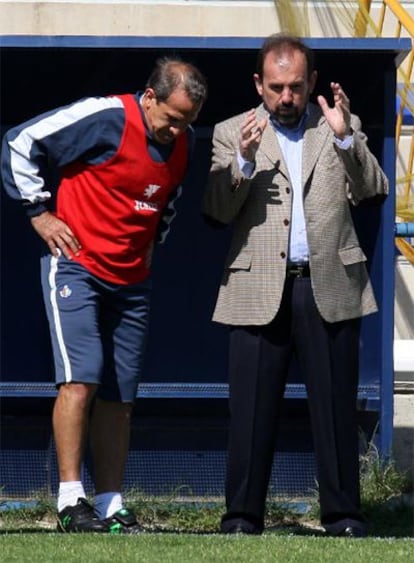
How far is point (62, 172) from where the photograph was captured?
6539 millimetres

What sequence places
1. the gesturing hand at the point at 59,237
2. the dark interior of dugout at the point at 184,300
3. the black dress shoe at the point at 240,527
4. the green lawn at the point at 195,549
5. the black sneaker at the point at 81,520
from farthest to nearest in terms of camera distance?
the dark interior of dugout at the point at 184,300
the black dress shoe at the point at 240,527
the gesturing hand at the point at 59,237
the black sneaker at the point at 81,520
the green lawn at the point at 195,549

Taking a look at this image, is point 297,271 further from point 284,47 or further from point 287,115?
point 284,47

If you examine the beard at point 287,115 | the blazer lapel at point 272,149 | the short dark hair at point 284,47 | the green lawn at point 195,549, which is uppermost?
the short dark hair at point 284,47

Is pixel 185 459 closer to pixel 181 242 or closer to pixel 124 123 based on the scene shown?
pixel 181 242

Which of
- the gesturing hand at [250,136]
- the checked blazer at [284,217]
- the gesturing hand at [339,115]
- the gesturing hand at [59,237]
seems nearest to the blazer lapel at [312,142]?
A: the checked blazer at [284,217]

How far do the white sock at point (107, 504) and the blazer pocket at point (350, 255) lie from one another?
136 cm

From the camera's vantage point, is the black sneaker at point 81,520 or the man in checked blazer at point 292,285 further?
the man in checked blazer at point 292,285

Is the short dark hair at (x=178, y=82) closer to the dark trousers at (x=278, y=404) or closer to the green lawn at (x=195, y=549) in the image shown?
the dark trousers at (x=278, y=404)

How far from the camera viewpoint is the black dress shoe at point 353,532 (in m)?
6.50

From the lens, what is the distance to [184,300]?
8422 millimetres

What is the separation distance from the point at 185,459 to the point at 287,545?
2.26 m

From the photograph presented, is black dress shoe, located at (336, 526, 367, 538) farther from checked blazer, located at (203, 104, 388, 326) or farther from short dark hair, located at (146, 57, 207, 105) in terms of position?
short dark hair, located at (146, 57, 207, 105)

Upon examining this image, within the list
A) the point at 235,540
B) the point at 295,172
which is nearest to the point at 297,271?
the point at 295,172

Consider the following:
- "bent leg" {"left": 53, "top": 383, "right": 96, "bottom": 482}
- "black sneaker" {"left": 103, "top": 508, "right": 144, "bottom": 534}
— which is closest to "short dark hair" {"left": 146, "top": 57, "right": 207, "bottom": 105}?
"bent leg" {"left": 53, "top": 383, "right": 96, "bottom": 482}
